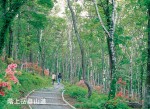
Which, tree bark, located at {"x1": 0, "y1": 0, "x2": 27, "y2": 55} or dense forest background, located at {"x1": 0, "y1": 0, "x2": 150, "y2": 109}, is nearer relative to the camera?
dense forest background, located at {"x1": 0, "y1": 0, "x2": 150, "y2": 109}

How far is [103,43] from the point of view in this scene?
4659cm

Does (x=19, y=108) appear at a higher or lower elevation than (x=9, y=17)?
lower

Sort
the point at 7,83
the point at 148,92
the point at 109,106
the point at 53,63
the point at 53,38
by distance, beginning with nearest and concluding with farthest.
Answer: the point at 7,83, the point at 148,92, the point at 109,106, the point at 53,38, the point at 53,63

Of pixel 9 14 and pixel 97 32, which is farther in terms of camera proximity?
pixel 97 32

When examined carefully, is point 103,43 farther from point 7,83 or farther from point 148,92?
point 7,83

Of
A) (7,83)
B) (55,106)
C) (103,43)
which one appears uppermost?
(103,43)

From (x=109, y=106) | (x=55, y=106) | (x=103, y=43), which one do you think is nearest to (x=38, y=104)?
(x=55, y=106)

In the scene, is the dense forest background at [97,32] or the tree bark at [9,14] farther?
the tree bark at [9,14]

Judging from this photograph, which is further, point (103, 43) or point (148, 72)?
point (103, 43)

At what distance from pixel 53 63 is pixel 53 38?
21658 millimetres

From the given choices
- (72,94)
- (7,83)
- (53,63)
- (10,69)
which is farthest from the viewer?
(53,63)

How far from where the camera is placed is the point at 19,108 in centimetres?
1499

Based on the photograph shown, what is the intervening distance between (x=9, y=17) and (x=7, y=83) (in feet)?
49.3

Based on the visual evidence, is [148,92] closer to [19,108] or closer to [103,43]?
[19,108]
